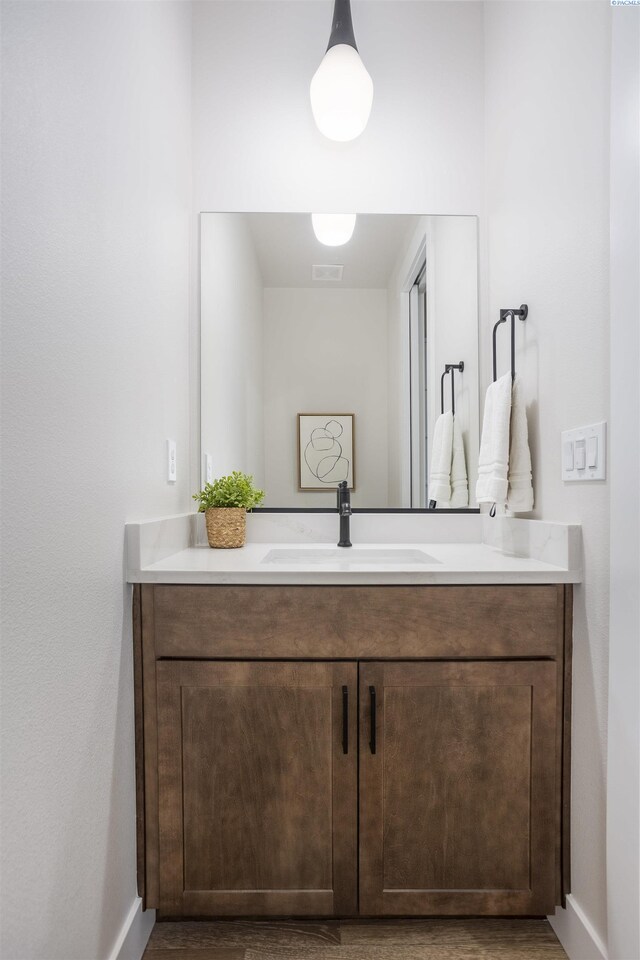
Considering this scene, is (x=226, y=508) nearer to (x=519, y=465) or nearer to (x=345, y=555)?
(x=345, y=555)

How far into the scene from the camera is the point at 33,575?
0.83 metres

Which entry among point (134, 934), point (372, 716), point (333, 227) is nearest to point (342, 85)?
point (333, 227)

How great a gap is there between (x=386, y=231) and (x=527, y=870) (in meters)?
1.86

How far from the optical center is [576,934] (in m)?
1.22

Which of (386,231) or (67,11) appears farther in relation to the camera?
(386,231)

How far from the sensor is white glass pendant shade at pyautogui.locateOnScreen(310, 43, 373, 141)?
167 centimetres

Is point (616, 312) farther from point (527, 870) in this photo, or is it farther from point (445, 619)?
point (527, 870)

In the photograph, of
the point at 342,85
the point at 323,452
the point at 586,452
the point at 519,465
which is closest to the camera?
the point at 586,452

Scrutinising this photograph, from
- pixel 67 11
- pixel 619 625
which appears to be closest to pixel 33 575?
pixel 67 11

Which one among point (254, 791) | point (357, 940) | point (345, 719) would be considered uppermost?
point (345, 719)

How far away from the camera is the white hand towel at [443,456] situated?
6.13 feet

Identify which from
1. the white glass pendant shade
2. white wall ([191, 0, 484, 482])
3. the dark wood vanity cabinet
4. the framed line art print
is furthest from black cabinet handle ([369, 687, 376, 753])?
the white glass pendant shade

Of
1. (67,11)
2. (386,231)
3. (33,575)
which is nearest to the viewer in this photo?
(33,575)

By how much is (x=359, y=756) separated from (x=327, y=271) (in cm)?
149
